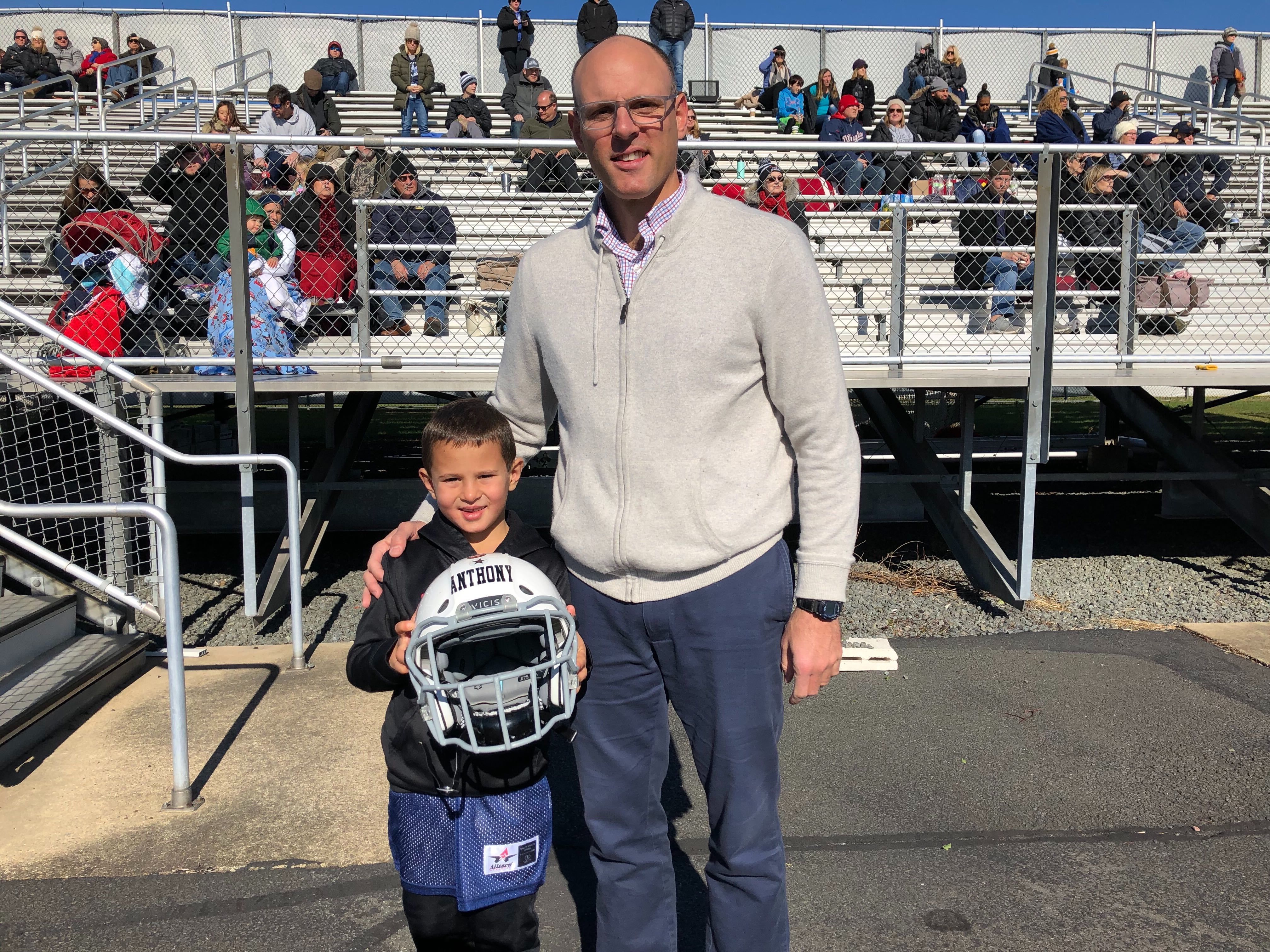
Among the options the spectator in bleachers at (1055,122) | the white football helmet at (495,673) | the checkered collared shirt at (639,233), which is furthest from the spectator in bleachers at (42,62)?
the white football helmet at (495,673)

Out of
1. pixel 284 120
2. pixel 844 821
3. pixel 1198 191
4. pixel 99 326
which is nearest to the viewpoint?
pixel 844 821

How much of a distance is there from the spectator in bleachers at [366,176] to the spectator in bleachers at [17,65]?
12.4 metres

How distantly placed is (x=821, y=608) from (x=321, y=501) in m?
5.58

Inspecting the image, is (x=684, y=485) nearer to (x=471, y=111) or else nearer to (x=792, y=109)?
(x=471, y=111)

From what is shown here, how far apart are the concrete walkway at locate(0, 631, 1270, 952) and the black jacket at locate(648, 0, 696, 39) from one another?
12837mm

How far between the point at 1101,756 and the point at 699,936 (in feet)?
6.74

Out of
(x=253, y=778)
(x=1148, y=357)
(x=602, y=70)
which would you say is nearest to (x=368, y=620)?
(x=602, y=70)

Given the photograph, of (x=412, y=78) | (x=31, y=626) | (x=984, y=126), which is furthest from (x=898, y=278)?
(x=412, y=78)

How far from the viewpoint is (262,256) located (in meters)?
6.52

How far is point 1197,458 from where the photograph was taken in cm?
787

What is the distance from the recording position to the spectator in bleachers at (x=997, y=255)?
6.88 m

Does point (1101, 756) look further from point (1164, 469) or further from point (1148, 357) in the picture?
point (1164, 469)

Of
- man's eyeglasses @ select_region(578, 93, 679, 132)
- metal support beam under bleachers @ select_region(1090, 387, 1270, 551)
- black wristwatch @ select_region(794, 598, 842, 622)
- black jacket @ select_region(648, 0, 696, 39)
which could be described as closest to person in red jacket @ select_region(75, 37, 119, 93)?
black jacket @ select_region(648, 0, 696, 39)

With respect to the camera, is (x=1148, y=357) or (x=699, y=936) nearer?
(x=699, y=936)
